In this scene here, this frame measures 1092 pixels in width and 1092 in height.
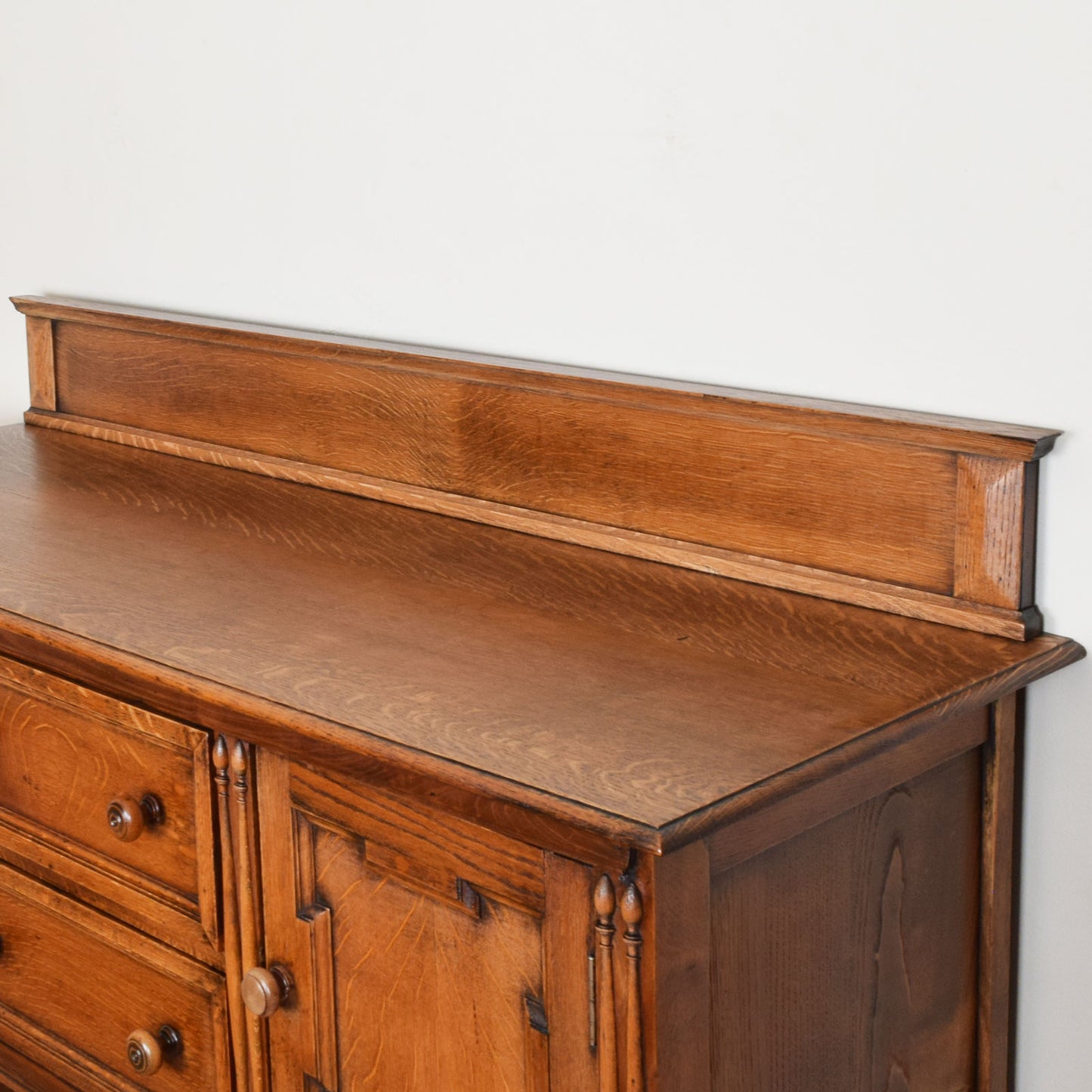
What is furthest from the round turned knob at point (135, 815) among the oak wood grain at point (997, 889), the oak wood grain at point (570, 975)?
the oak wood grain at point (997, 889)

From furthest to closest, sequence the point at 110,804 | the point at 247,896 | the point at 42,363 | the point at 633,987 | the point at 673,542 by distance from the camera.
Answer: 1. the point at 42,363
2. the point at 673,542
3. the point at 110,804
4. the point at 247,896
5. the point at 633,987

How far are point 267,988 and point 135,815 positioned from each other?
0.19 meters

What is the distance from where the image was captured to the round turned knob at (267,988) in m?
1.24

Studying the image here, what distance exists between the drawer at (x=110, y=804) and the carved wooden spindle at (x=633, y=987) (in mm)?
422

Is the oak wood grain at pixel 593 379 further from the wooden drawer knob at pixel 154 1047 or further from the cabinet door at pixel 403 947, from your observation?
the wooden drawer knob at pixel 154 1047

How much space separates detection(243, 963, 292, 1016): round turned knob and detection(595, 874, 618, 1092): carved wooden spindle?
330 millimetres

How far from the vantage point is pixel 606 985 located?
100 centimetres

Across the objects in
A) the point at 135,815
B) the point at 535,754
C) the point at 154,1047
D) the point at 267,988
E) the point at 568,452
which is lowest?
the point at 154,1047

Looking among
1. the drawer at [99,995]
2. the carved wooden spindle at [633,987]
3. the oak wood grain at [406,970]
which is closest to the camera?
the carved wooden spindle at [633,987]

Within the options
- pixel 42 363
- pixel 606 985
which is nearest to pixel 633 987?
pixel 606 985

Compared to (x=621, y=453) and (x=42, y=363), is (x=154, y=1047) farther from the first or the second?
(x=42, y=363)

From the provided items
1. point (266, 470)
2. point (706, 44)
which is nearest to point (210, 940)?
point (266, 470)

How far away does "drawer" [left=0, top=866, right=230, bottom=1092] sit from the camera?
4.40 feet

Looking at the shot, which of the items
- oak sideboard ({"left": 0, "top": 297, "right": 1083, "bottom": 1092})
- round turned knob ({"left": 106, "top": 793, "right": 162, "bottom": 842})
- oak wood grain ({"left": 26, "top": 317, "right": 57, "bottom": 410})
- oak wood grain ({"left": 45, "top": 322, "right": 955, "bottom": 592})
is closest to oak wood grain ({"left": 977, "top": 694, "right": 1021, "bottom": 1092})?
oak sideboard ({"left": 0, "top": 297, "right": 1083, "bottom": 1092})
